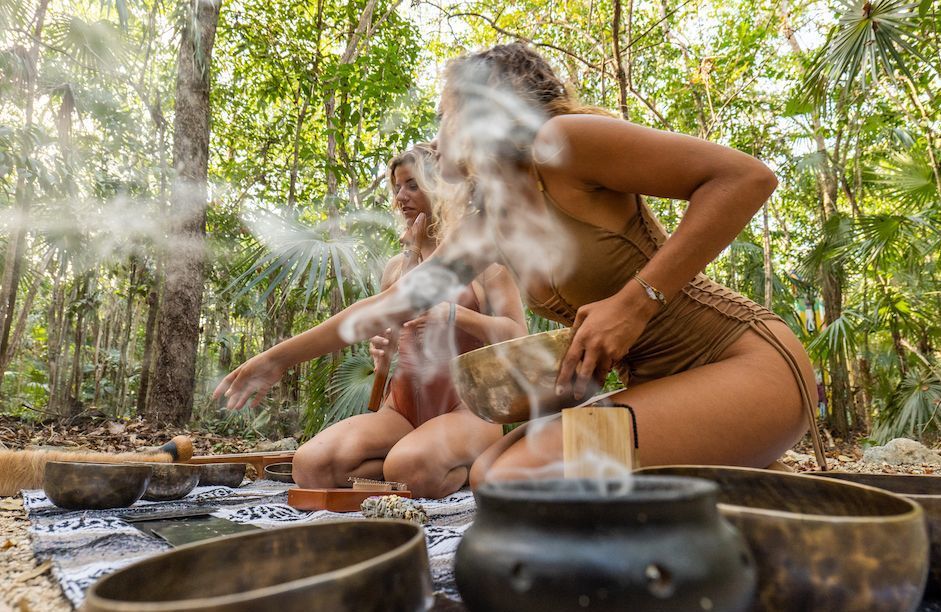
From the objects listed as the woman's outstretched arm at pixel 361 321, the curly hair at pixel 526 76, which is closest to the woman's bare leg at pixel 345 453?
the woman's outstretched arm at pixel 361 321

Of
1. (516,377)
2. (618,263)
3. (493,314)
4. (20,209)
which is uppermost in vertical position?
(20,209)

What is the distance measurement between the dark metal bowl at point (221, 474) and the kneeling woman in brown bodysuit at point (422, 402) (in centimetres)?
28

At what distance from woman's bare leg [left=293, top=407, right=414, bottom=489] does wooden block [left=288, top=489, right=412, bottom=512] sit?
61 cm

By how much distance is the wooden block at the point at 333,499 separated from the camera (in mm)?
2426

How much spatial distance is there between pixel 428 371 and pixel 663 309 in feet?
5.52

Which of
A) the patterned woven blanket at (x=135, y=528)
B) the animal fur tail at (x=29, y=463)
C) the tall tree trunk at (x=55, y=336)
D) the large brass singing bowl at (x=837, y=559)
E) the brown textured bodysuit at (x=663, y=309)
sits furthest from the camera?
the tall tree trunk at (x=55, y=336)

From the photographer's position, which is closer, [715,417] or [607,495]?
[607,495]

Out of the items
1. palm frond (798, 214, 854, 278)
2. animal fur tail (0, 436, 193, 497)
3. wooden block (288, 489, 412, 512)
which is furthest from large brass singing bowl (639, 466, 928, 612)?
palm frond (798, 214, 854, 278)

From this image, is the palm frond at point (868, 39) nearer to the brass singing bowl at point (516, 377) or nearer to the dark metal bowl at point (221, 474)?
the brass singing bowl at point (516, 377)

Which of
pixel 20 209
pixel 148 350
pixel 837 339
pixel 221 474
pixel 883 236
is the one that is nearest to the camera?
pixel 221 474

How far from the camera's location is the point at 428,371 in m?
3.38

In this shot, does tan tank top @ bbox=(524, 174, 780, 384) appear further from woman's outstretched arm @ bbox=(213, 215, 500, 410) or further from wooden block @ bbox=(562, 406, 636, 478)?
wooden block @ bbox=(562, 406, 636, 478)

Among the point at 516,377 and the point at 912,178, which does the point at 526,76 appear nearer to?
the point at 516,377

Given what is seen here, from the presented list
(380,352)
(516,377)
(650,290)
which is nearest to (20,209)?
(380,352)
